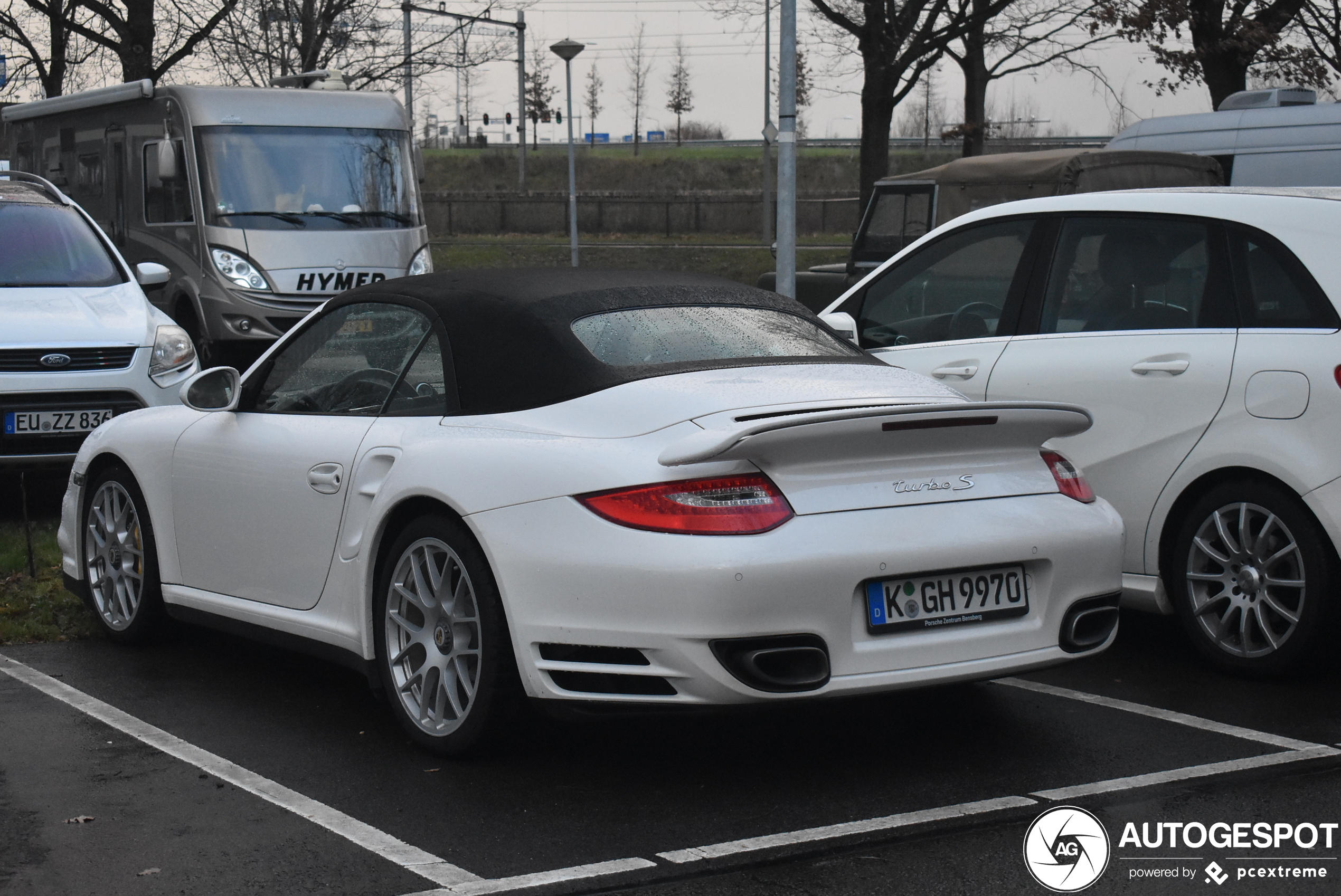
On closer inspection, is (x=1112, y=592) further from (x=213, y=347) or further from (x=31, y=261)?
(x=213, y=347)

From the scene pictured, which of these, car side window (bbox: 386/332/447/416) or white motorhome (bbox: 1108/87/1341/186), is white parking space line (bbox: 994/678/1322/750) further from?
white motorhome (bbox: 1108/87/1341/186)

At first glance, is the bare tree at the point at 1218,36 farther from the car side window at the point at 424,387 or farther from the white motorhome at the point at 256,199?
the car side window at the point at 424,387

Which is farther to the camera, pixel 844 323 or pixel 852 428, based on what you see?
pixel 844 323

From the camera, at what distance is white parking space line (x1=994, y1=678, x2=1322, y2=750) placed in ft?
15.5

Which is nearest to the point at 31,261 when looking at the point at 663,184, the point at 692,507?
the point at 692,507

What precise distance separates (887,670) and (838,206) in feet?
162

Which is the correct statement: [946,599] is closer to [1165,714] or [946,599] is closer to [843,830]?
[843,830]

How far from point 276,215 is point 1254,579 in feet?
37.4

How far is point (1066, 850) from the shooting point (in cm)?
379

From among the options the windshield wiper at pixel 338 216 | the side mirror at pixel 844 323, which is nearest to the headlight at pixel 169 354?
the side mirror at pixel 844 323

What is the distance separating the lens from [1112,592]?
4586mm

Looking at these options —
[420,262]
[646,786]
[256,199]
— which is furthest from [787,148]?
[646,786]

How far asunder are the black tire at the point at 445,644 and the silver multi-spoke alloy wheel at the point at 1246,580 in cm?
258

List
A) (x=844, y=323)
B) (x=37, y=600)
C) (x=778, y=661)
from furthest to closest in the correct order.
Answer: (x=37, y=600)
(x=844, y=323)
(x=778, y=661)
